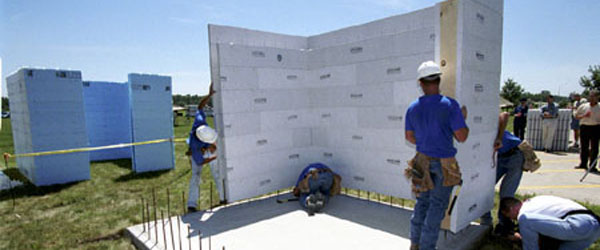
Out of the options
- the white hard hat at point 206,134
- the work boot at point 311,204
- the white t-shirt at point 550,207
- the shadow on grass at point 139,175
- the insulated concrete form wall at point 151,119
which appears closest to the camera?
the white t-shirt at point 550,207

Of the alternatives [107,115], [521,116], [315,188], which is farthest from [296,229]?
[521,116]

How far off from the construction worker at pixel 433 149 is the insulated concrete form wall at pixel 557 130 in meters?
9.90

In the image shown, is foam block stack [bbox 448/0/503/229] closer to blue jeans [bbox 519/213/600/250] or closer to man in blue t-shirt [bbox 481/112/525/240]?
man in blue t-shirt [bbox 481/112/525/240]

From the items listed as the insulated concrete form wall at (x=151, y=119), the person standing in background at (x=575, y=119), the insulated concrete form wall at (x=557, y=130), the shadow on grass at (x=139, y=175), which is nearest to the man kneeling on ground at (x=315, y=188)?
the shadow on grass at (x=139, y=175)

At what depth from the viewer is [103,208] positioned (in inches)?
234

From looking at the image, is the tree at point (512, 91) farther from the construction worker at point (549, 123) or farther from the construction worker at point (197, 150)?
the construction worker at point (197, 150)

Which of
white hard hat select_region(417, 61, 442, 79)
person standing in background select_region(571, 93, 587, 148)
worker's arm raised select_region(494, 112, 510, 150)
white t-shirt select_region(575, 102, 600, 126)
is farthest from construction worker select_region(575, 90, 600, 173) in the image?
white hard hat select_region(417, 61, 442, 79)

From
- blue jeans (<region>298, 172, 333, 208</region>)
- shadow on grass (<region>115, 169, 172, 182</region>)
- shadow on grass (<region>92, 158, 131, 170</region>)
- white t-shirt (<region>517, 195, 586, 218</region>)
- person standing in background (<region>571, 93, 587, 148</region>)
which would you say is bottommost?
shadow on grass (<region>92, 158, 131, 170</region>)

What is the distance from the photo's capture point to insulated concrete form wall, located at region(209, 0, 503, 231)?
391cm

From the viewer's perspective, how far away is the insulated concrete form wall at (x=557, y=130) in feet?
34.2

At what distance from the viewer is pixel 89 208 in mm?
5969

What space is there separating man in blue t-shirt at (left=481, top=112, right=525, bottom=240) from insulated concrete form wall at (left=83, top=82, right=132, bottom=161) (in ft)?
36.6

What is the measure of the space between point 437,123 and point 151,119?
27.7 ft

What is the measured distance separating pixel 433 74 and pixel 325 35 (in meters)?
3.14
